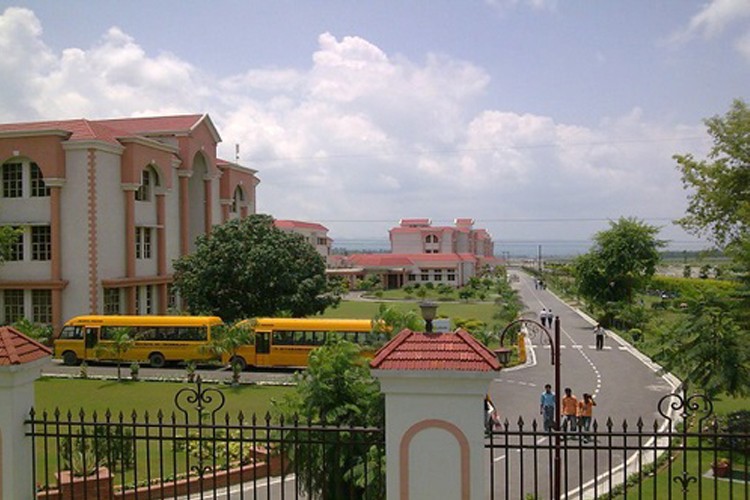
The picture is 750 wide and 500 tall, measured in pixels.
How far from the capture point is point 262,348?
24.1m

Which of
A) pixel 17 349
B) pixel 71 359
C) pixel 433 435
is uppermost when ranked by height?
pixel 17 349

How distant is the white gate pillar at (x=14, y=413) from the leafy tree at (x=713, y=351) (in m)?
10.4

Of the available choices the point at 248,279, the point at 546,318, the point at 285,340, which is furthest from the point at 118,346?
the point at 546,318

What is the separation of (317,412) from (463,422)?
3095mm

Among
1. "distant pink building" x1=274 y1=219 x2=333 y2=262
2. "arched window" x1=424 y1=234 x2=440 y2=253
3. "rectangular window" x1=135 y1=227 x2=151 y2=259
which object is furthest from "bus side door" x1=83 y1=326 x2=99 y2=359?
"arched window" x1=424 y1=234 x2=440 y2=253

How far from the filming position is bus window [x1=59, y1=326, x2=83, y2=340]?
25.2m

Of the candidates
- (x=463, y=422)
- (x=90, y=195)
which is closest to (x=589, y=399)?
(x=463, y=422)

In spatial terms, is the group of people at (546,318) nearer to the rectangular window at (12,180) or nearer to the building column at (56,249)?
the building column at (56,249)

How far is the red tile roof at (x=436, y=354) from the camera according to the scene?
5640 mm

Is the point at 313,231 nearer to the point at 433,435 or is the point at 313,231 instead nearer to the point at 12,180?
the point at 12,180

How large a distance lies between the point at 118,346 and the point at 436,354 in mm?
19241

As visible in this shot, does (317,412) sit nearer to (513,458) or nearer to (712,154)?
(513,458)

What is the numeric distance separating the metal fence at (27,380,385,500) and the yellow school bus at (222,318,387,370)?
6.84 m

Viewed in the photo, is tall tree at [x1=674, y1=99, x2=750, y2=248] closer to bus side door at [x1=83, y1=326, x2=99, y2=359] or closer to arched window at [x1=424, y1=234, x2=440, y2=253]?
bus side door at [x1=83, y1=326, x2=99, y2=359]
